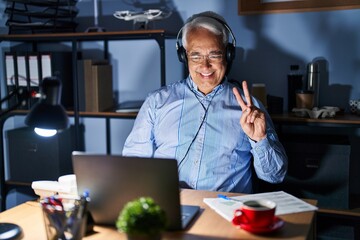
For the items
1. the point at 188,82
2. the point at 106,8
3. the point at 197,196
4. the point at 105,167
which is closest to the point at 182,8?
the point at 106,8

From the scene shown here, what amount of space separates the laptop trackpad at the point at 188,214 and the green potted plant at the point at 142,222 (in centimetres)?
28

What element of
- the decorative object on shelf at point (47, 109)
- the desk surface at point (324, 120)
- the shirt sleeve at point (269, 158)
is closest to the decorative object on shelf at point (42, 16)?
the desk surface at point (324, 120)

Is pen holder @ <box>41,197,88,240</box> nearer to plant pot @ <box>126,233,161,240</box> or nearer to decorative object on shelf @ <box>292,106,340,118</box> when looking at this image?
plant pot @ <box>126,233,161,240</box>

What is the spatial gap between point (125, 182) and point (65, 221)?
0.59 feet

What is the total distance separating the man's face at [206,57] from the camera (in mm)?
2027

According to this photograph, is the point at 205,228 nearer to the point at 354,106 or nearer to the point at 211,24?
the point at 211,24

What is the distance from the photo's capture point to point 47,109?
1.14 metres

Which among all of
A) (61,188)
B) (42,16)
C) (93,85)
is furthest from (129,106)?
(61,188)

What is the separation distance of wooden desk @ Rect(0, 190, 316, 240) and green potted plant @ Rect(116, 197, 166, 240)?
229mm

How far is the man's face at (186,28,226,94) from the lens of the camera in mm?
2027

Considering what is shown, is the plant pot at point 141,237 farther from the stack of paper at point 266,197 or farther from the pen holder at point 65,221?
the stack of paper at point 266,197

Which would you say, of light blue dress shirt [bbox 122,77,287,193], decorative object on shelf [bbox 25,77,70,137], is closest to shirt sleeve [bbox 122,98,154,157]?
light blue dress shirt [bbox 122,77,287,193]

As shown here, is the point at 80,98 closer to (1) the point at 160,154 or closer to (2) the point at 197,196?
(1) the point at 160,154

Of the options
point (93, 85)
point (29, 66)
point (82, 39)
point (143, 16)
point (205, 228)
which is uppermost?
point (143, 16)
